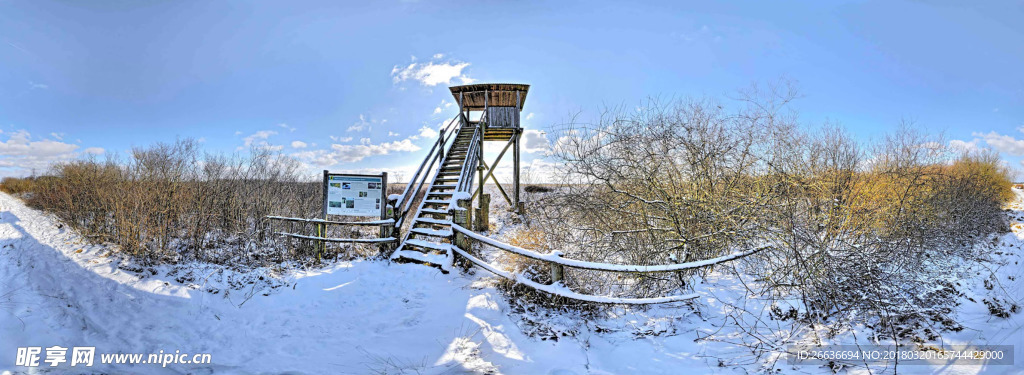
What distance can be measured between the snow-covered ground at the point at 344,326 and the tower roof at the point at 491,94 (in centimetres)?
993

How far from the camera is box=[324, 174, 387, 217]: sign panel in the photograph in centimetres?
885

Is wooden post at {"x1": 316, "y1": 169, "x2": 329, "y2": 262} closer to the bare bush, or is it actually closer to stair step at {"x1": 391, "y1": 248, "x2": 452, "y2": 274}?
stair step at {"x1": 391, "y1": 248, "x2": 452, "y2": 274}

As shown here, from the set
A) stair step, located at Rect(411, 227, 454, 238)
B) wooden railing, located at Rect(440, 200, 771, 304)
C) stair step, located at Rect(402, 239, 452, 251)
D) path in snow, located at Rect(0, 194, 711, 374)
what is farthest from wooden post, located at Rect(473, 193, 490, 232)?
wooden railing, located at Rect(440, 200, 771, 304)

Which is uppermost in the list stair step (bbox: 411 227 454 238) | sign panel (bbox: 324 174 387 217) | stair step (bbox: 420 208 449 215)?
sign panel (bbox: 324 174 387 217)

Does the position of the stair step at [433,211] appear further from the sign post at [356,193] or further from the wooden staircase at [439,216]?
the sign post at [356,193]

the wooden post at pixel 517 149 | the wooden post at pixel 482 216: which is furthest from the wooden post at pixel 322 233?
the wooden post at pixel 517 149

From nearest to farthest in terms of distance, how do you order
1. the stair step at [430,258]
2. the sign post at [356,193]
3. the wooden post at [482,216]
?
the stair step at [430,258]
the sign post at [356,193]
the wooden post at [482,216]

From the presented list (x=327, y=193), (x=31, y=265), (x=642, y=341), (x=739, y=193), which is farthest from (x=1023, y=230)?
(x=31, y=265)

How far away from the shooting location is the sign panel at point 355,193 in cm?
885

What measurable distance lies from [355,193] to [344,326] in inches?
176

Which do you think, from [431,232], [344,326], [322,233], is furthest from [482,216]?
[344,326]

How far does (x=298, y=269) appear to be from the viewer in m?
7.24

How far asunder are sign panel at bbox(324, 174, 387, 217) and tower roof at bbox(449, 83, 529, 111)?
7489mm

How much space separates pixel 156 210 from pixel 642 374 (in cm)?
1080
